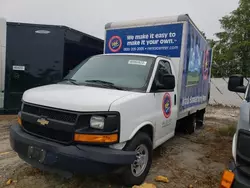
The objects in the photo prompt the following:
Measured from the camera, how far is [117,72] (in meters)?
3.94

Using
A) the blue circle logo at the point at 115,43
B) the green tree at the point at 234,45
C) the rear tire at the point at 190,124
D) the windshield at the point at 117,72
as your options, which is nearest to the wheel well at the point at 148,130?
the windshield at the point at 117,72

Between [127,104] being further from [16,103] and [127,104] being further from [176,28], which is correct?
[16,103]

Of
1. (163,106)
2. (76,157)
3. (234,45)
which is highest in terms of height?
(234,45)

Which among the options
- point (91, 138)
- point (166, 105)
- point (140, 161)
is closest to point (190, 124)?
point (166, 105)

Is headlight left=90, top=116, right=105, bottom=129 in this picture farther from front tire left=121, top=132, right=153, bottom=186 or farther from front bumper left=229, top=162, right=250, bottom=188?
front bumper left=229, top=162, right=250, bottom=188

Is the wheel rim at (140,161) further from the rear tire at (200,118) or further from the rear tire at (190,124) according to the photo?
the rear tire at (200,118)

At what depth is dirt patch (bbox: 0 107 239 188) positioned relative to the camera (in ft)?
11.6

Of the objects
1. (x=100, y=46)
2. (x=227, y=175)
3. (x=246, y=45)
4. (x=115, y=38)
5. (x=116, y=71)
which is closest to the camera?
(x=227, y=175)

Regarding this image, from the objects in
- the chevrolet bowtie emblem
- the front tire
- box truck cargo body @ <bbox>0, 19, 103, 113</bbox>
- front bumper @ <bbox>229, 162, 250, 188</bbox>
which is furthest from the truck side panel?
box truck cargo body @ <bbox>0, 19, 103, 113</bbox>

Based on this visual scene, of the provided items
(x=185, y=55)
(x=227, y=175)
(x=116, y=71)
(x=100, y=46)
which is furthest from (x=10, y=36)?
(x=227, y=175)

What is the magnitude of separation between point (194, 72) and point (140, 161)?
3385mm

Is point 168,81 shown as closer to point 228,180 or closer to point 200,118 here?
point 228,180

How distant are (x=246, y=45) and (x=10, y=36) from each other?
2373cm

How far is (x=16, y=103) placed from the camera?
23.5 ft
